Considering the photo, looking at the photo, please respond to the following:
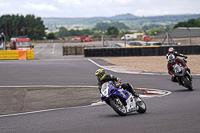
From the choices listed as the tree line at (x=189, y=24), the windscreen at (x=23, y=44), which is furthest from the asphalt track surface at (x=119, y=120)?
the tree line at (x=189, y=24)

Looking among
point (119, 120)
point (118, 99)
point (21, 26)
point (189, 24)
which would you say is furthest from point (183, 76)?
point (21, 26)

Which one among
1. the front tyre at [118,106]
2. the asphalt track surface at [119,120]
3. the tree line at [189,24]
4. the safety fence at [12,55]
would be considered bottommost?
the safety fence at [12,55]

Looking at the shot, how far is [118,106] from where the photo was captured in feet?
29.6

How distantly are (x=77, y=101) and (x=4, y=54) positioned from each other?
28.8m

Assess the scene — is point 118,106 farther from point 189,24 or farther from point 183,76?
point 189,24

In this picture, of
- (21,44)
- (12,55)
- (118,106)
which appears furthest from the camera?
(21,44)

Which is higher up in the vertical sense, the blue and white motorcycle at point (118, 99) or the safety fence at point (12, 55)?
the blue and white motorcycle at point (118, 99)

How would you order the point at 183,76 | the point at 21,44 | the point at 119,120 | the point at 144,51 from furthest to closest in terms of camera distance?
the point at 21,44, the point at 144,51, the point at 183,76, the point at 119,120

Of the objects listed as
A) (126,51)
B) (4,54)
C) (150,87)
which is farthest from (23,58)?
(150,87)

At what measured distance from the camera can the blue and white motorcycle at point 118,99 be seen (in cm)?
894

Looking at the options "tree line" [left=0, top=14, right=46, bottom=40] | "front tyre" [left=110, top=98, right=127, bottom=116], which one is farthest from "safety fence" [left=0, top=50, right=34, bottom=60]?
"tree line" [left=0, top=14, right=46, bottom=40]

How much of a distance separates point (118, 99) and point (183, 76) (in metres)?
5.64

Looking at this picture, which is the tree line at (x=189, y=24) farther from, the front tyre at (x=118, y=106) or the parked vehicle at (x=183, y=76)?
the front tyre at (x=118, y=106)

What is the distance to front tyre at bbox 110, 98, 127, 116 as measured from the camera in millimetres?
8953
